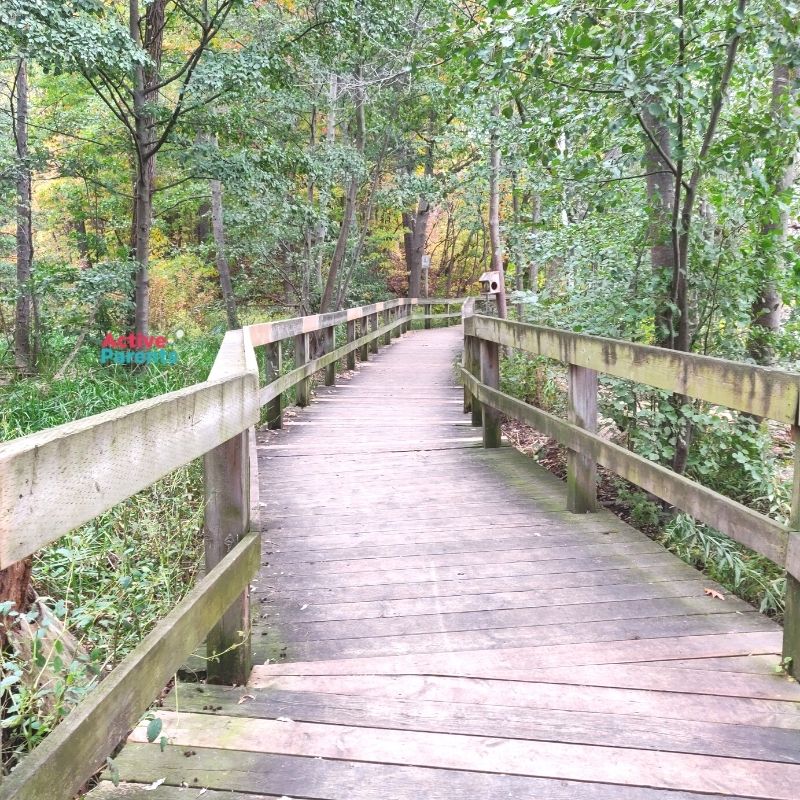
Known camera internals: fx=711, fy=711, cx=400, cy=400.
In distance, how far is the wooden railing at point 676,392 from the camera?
2314 mm

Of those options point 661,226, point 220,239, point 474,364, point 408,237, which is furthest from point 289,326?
point 408,237

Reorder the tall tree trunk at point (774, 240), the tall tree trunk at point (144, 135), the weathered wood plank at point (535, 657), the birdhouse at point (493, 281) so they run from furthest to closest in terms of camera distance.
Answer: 1. the birdhouse at point (493, 281)
2. the tall tree trunk at point (144, 135)
3. the tall tree trunk at point (774, 240)
4. the weathered wood plank at point (535, 657)

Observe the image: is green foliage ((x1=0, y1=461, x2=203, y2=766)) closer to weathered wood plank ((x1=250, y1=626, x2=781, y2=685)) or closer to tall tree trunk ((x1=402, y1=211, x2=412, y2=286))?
weathered wood plank ((x1=250, y1=626, x2=781, y2=685))

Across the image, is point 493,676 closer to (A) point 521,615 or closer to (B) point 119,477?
(A) point 521,615

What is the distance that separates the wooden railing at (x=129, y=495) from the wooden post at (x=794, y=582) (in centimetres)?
177

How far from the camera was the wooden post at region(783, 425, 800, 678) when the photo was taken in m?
2.24

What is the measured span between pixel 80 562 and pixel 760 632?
3.13m

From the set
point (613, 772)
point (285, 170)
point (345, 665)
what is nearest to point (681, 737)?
point (613, 772)

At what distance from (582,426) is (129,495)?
300 cm

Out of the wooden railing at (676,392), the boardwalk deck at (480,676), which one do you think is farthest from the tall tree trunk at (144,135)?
the boardwalk deck at (480,676)

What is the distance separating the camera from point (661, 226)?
4.98m

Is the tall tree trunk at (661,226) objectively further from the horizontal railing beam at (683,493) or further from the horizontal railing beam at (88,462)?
the horizontal railing beam at (88,462)

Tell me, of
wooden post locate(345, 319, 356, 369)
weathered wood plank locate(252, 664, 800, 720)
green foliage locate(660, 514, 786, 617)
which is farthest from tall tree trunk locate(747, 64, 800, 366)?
wooden post locate(345, 319, 356, 369)

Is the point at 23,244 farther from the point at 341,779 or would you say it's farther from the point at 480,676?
the point at 341,779
